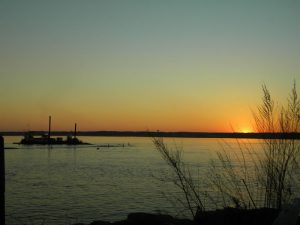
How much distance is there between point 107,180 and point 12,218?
15.8 m

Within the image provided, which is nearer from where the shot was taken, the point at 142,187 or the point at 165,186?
the point at 165,186

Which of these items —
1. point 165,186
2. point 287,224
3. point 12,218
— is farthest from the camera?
point 165,186

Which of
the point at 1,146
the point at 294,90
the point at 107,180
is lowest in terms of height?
the point at 107,180

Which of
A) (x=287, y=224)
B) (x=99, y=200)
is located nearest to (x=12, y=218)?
(x=99, y=200)

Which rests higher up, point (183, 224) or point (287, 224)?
point (287, 224)

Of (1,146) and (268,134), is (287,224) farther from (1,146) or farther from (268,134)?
(1,146)

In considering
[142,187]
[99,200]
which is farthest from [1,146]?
[142,187]

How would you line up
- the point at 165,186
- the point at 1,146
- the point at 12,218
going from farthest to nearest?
the point at 165,186 < the point at 12,218 < the point at 1,146

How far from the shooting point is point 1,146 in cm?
445

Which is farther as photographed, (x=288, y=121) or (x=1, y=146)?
(x=288, y=121)

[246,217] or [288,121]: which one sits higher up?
[288,121]

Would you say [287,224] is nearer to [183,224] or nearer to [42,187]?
[183,224]

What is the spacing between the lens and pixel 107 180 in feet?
106

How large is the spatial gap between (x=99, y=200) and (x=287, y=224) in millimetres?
16864
